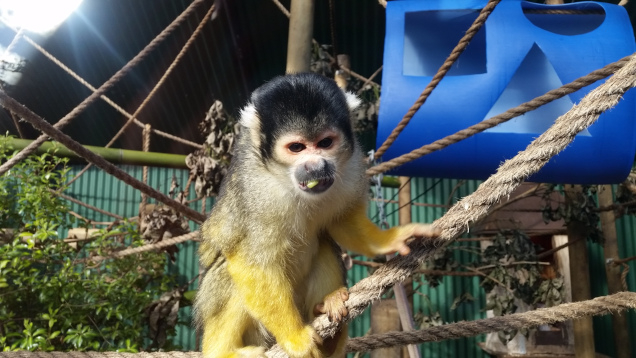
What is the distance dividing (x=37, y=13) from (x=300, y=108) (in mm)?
2940

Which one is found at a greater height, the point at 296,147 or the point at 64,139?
the point at 64,139

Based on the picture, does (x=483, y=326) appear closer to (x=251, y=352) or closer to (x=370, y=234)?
(x=370, y=234)

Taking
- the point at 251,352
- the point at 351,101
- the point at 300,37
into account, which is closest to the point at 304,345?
the point at 251,352

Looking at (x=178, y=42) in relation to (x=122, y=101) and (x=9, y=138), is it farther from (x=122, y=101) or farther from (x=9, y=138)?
(x=9, y=138)

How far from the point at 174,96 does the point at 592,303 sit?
498 centimetres

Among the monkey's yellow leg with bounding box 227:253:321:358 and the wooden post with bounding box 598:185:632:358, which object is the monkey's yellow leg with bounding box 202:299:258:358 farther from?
the wooden post with bounding box 598:185:632:358

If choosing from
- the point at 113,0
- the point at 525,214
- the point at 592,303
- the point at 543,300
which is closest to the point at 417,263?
the point at 592,303

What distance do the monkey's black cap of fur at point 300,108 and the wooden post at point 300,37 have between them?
1.39m

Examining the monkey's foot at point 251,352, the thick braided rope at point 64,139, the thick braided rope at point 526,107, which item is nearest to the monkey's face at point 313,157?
the monkey's foot at point 251,352

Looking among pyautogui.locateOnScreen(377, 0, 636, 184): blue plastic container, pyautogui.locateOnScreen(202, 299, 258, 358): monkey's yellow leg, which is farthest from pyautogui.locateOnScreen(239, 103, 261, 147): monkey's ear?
pyautogui.locateOnScreen(377, 0, 636, 184): blue plastic container

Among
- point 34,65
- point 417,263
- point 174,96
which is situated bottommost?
point 417,263

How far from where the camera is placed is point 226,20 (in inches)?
194

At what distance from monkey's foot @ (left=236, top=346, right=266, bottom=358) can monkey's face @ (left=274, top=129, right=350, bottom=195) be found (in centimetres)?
69

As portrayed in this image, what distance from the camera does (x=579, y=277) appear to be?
408cm
